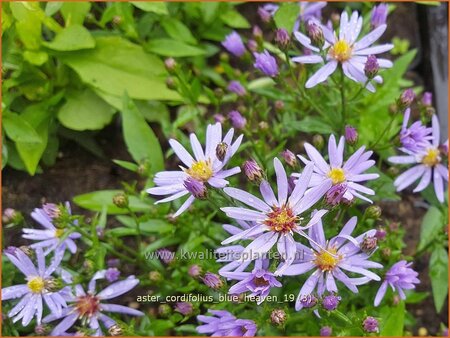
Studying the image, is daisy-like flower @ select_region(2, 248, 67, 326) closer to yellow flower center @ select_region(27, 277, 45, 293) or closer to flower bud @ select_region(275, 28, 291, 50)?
yellow flower center @ select_region(27, 277, 45, 293)

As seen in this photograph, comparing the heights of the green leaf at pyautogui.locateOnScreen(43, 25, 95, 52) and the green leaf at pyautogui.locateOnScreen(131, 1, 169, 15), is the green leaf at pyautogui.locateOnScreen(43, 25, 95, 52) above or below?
below

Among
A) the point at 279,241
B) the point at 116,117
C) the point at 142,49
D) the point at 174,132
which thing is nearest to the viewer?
the point at 279,241

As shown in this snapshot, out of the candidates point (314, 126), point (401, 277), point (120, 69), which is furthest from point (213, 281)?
point (120, 69)

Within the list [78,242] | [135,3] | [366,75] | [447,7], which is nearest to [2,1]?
[135,3]

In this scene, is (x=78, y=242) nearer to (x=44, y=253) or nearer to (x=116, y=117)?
(x=44, y=253)

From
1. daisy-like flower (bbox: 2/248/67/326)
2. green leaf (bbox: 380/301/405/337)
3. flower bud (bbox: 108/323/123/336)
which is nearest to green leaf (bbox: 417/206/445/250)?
green leaf (bbox: 380/301/405/337)

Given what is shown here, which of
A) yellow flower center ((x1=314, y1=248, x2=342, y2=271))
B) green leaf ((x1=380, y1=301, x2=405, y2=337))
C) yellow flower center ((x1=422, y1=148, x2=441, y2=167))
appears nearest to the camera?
yellow flower center ((x1=314, y1=248, x2=342, y2=271))

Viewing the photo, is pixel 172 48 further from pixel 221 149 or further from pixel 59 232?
pixel 221 149

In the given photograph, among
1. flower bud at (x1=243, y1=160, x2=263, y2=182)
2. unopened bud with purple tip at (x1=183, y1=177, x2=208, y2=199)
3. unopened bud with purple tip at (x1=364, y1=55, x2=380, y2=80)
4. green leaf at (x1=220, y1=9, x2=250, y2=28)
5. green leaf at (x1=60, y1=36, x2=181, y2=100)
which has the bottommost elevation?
unopened bud with purple tip at (x1=183, y1=177, x2=208, y2=199)
